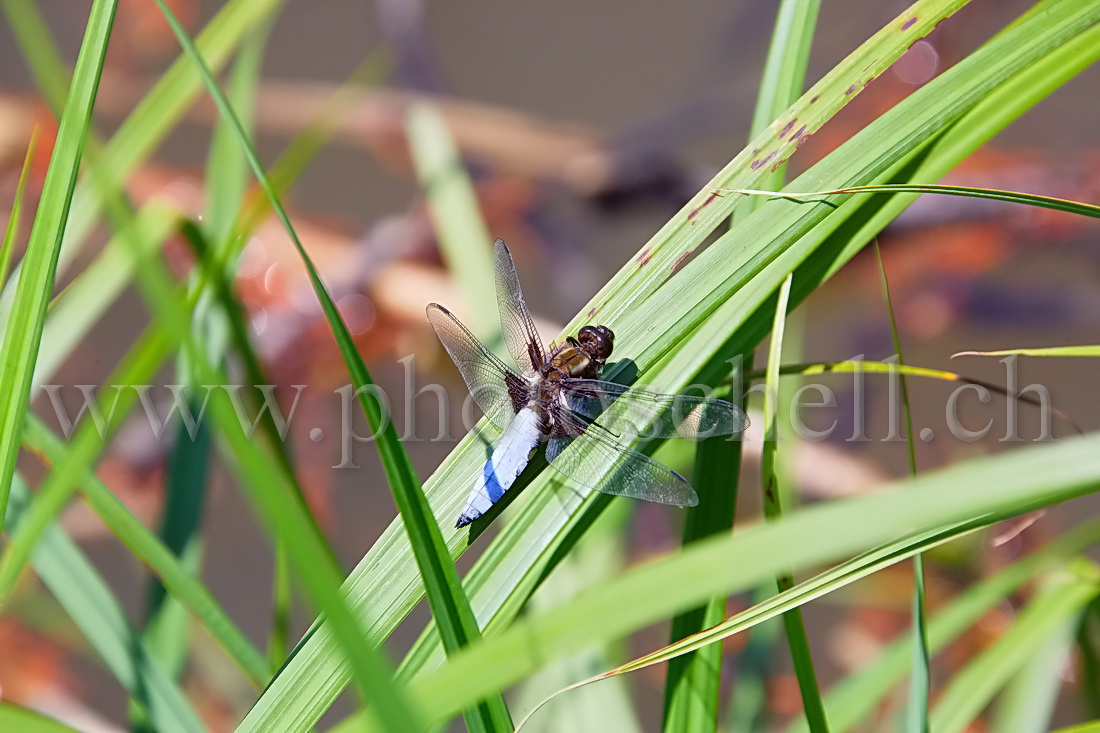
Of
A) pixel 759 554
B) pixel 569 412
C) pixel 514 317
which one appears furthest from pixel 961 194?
pixel 514 317

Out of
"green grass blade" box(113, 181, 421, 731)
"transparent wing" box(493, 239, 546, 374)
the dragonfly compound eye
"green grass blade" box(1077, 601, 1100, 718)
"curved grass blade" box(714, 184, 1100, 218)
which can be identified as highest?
"transparent wing" box(493, 239, 546, 374)

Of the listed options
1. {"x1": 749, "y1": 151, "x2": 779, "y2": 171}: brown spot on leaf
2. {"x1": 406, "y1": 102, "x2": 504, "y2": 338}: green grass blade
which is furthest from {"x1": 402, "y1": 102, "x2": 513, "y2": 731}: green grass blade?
{"x1": 749, "y1": 151, "x2": 779, "y2": 171}: brown spot on leaf

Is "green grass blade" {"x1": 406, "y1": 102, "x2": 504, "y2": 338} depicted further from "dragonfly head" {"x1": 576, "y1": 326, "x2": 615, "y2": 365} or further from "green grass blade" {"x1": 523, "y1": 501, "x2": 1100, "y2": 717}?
"green grass blade" {"x1": 523, "y1": 501, "x2": 1100, "y2": 717}

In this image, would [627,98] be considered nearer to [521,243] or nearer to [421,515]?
[521,243]

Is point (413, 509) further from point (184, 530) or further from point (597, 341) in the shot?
point (184, 530)

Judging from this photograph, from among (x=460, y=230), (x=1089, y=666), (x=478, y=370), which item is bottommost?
(x=1089, y=666)

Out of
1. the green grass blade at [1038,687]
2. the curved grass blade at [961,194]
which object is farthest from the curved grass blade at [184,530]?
the green grass blade at [1038,687]

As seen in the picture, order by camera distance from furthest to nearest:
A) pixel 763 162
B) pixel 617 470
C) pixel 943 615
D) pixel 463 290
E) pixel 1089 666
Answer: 1. pixel 463 290
2. pixel 943 615
3. pixel 1089 666
4. pixel 617 470
5. pixel 763 162
